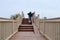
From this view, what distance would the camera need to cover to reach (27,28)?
19734 millimetres

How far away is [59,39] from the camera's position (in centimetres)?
629

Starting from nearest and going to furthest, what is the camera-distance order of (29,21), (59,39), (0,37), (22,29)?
(59,39)
(0,37)
(22,29)
(29,21)

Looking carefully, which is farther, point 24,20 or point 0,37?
point 24,20

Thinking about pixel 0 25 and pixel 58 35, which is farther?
pixel 0 25

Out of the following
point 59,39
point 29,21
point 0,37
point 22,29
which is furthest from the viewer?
point 29,21

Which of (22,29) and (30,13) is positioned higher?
(30,13)

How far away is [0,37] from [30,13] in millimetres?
22520

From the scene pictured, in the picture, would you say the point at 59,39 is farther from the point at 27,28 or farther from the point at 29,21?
the point at 29,21

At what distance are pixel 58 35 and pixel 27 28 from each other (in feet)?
44.3

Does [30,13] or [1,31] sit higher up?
[30,13]

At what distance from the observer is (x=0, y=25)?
7.32m

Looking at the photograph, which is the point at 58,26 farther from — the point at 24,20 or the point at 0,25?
the point at 24,20

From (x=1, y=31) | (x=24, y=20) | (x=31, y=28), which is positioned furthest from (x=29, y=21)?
(x=1, y=31)

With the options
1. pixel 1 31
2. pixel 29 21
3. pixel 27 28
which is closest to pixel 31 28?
pixel 27 28
